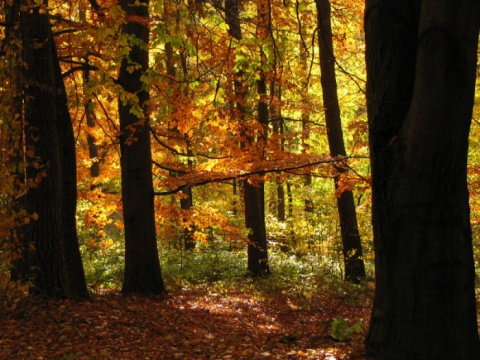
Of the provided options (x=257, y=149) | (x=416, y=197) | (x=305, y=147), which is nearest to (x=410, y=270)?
(x=416, y=197)

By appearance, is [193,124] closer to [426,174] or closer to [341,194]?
[341,194]

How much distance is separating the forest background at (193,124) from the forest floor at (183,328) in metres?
0.42

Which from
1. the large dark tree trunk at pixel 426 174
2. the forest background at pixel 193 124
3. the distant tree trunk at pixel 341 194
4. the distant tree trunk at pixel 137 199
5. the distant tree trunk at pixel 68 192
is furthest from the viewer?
the distant tree trunk at pixel 341 194

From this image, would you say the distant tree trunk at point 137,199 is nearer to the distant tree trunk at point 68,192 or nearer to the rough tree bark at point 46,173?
the distant tree trunk at point 68,192

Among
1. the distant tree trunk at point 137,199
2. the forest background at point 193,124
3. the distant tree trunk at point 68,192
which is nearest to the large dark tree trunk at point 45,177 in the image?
the forest background at point 193,124

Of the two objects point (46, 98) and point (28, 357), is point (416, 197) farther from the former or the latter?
point (46, 98)

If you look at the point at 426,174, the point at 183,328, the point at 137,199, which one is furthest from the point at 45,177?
the point at 426,174

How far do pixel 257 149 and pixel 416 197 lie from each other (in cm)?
711

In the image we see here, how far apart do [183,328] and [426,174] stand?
456cm

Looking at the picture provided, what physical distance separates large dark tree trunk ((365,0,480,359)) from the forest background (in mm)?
1461

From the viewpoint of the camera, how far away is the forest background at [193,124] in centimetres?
576

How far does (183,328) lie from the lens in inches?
275

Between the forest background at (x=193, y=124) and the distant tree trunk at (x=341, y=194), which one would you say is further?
the distant tree trunk at (x=341, y=194)

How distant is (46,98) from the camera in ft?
23.0
